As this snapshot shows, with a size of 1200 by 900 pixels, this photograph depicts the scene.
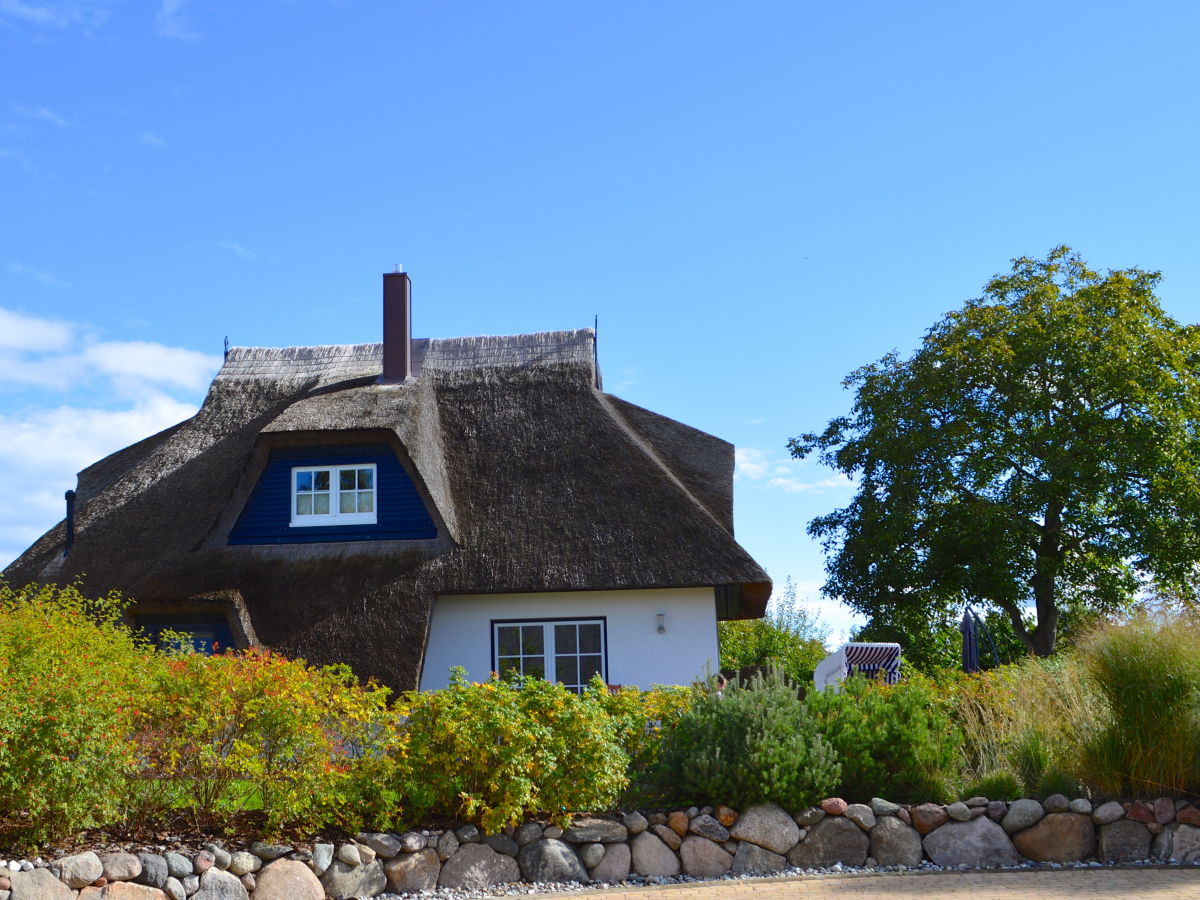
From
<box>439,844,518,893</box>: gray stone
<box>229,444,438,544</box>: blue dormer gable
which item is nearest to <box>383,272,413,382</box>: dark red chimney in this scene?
<box>229,444,438,544</box>: blue dormer gable

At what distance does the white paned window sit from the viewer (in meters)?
15.4

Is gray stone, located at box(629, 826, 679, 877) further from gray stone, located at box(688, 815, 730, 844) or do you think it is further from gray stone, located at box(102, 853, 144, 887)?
gray stone, located at box(102, 853, 144, 887)

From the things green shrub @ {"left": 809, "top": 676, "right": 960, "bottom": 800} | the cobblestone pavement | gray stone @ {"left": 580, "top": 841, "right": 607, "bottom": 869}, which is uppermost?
green shrub @ {"left": 809, "top": 676, "right": 960, "bottom": 800}

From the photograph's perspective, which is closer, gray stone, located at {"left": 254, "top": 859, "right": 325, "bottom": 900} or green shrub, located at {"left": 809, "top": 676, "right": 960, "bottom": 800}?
gray stone, located at {"left": 254, "top": 859, "right": 325, "bottom": 900}

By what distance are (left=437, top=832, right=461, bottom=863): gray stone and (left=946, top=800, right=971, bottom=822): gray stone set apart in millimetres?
3893

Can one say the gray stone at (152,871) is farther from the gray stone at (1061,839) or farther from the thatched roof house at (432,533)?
the gray stone at (1061,839)

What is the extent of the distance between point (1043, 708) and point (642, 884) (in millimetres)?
4044

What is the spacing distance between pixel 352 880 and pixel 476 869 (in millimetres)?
914

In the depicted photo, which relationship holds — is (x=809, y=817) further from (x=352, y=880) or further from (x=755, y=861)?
(x=352, y=880)

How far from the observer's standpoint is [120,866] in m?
7.46

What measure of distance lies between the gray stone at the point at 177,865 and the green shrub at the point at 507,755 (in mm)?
1642

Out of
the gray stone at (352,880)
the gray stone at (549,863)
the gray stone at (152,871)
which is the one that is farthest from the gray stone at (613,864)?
the gray stone at (152,871)

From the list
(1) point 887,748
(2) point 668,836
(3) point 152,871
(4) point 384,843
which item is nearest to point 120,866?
(3) point 152,871

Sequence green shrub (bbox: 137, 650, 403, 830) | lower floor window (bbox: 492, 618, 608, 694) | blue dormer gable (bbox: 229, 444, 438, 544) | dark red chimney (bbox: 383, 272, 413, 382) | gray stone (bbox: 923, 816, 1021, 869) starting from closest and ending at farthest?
green shrub (bbox: 137, 650, 403, 830) → gray stone (bbox: 923, 816, 1021, 869) → lower floor window (bbox: 492, 618, 608, 694) → blue dormer gable (bbox: 229, 444, 438, 544) → dark red chimney (bbox: 383, 272, 413, 382)
